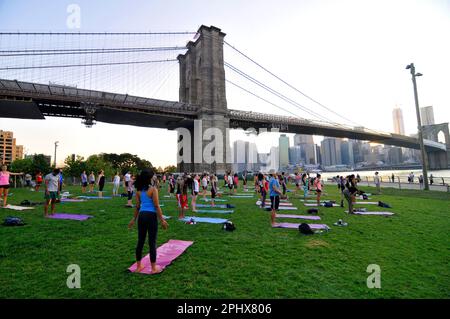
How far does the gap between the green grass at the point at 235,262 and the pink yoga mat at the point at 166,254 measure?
0.59 ft

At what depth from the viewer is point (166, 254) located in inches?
200

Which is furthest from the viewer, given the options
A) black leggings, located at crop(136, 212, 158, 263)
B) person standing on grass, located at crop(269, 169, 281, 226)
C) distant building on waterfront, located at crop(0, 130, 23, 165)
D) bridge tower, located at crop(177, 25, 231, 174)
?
distant building on waterfront, located at crop(0, 130, 23, 165)

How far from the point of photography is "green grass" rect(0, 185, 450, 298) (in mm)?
3518

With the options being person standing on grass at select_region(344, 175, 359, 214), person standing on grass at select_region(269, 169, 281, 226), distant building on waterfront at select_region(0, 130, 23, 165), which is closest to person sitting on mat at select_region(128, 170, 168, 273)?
person standing on grass at select_region(269, 169, 281, 226)

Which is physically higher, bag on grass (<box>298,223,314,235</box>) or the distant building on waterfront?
the distant building on waterfront

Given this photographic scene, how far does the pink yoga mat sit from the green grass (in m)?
0.18

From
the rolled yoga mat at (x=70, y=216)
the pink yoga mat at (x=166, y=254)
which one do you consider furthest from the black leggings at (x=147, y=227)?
the rolled yoga mat at (x=70, y=216)

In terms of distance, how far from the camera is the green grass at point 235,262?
3.52m

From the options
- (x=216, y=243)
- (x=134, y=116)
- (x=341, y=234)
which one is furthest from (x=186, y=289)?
(x=134, y=116)

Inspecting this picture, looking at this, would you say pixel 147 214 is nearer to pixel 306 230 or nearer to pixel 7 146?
pixel 306 230

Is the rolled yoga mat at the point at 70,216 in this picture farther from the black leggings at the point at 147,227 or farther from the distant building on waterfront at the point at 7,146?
the distant building on waterfront at the point at 7,146

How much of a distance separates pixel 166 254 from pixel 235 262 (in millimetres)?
1583

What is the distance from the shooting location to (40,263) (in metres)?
4.50

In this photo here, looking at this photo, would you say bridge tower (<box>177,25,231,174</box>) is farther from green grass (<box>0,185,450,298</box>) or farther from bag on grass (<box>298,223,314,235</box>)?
bag on grass (<box>298,223,314,235</box>)
